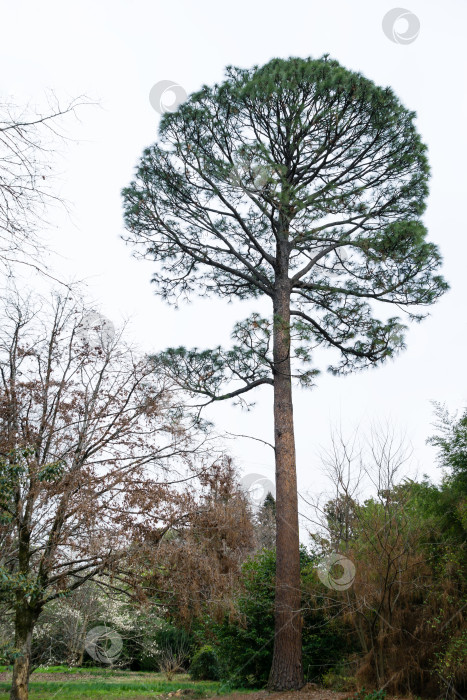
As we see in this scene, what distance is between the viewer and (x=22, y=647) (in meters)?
8.04

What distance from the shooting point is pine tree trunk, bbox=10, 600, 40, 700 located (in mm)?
8023

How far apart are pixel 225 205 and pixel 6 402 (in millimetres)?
5619

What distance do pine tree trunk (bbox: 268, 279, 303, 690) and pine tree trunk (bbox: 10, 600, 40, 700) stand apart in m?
3.72

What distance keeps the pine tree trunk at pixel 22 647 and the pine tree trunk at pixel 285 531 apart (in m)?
3.72

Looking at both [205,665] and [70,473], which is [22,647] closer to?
[70,473]

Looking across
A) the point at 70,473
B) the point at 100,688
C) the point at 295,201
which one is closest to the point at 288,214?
the point at 295,201

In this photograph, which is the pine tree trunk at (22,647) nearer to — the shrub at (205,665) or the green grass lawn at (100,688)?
the green grass lawn at (100,688)

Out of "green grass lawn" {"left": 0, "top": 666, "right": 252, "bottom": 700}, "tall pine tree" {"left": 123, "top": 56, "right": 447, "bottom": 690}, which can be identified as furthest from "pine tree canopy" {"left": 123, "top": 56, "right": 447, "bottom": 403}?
"green grass lawn" {"left": 0, "top": 666, "right": 252, "bottom": 700}

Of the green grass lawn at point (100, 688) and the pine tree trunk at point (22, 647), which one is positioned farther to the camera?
the green grass lawn at point (100, 688)

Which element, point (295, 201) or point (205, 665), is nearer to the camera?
point (295, 201)

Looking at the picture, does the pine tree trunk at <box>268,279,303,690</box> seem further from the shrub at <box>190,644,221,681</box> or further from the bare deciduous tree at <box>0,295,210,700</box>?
the shrub at <box>190,644,221,681</box>

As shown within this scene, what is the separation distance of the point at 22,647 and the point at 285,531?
4312 mm

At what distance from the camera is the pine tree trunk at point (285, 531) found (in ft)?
28.4

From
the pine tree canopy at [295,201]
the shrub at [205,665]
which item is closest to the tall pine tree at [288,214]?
the pine tree canopy at [295,201]
